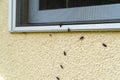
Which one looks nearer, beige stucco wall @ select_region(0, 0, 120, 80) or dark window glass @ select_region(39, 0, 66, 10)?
beige stucco wall @ select_region(0, 0, 120, 80)

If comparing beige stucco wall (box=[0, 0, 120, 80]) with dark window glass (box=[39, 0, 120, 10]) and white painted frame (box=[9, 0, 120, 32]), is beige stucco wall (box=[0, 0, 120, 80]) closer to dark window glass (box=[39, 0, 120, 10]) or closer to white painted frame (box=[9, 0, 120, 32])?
white painted frame (box=[9, 0, 120, 32])

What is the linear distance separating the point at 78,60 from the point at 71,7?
0.35 meters

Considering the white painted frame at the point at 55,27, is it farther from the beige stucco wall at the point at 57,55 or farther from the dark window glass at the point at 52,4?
the dark window glass at the point at 52,4

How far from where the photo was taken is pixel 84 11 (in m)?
1.65

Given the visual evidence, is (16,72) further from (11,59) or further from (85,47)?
(85,47)

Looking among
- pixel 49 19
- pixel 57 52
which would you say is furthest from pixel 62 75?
pixel 49 19

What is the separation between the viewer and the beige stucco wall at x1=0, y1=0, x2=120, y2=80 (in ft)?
4.92

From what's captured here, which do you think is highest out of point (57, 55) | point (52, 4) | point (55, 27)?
point (52, 4)

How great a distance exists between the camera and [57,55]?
1.73 meters

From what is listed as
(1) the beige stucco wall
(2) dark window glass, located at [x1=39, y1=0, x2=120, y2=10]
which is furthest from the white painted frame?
(2) dark window glass, located at [x1=39, y1=0, x2=120, y2=10]

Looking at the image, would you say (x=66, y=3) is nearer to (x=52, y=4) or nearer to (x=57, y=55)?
(x=52, y=4)

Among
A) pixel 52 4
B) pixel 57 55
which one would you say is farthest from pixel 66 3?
pixel 57 55

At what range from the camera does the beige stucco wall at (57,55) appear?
4.92ft

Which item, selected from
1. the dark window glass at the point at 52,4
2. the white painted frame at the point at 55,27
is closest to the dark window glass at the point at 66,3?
the dark window glass at the point at 52,4
